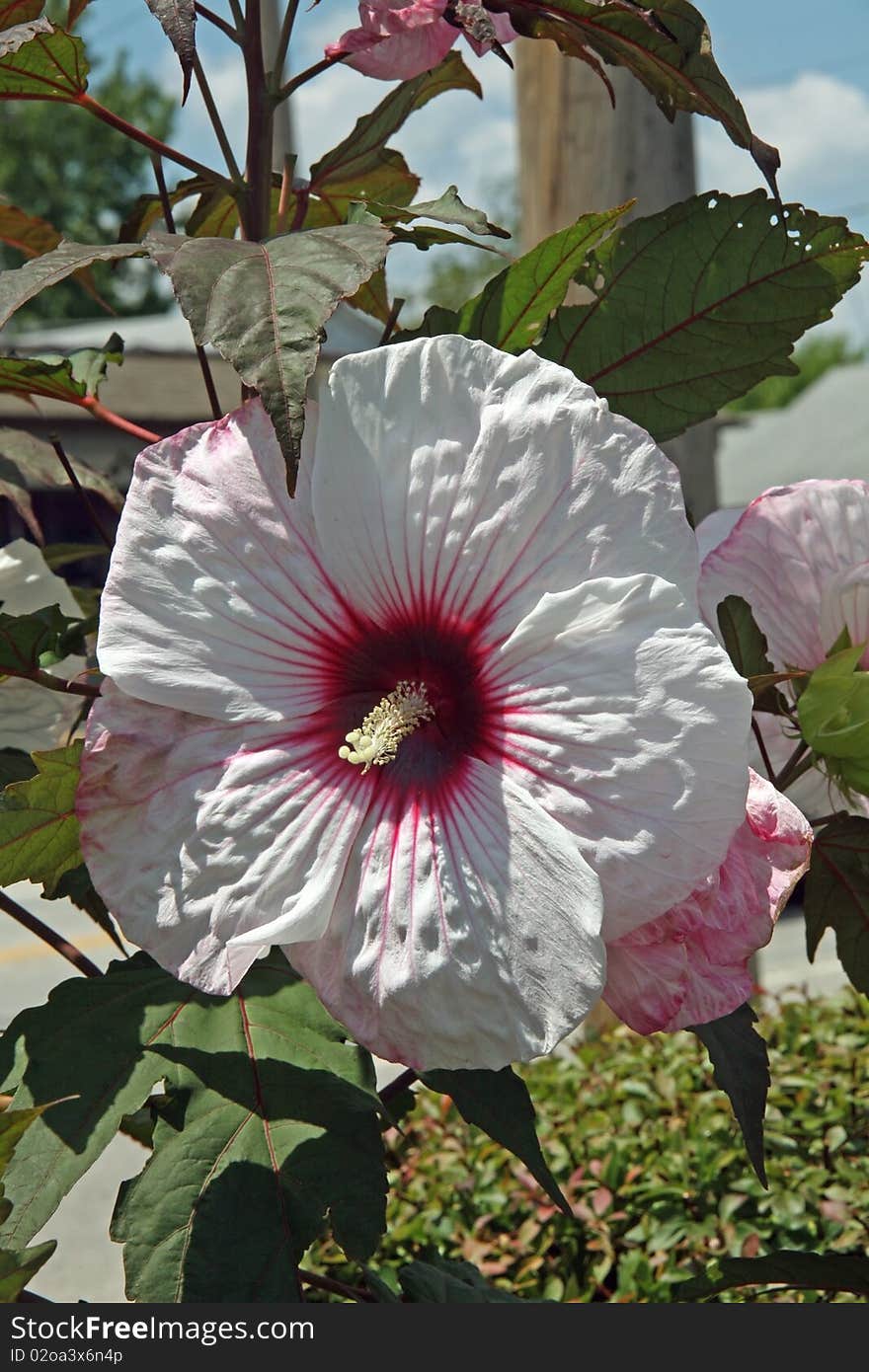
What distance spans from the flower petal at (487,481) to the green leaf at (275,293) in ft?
0.09

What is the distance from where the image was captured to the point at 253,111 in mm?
862

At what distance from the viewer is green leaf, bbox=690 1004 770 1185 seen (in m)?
0.78

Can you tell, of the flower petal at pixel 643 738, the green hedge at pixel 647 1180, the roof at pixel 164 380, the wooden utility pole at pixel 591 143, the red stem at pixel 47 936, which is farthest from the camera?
the roof at pixel 164 380

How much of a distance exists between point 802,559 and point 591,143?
231 cm

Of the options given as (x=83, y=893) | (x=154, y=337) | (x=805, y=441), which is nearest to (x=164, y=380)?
(x=154, y=337)

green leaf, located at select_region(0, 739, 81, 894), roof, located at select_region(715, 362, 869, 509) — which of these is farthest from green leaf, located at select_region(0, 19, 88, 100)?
roof, located at select_region(715, 362, 869, 509)

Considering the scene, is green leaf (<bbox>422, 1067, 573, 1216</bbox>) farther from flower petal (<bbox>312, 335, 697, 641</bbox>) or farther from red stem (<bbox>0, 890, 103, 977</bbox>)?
red stem (<bbox>0, 890, 103, 977</bbox>)

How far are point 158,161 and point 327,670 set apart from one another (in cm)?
45

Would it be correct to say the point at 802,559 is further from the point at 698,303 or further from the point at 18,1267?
the point at 18,1267

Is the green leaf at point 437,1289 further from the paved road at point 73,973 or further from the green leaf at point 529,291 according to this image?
the paved road at point 73,973

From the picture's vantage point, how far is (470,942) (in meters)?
0.59

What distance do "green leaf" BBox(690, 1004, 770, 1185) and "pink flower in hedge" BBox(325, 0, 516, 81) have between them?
55 centimetres

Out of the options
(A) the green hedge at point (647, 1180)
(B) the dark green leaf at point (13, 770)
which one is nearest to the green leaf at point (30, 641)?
(B) the dark green leaf at point (13, 770)

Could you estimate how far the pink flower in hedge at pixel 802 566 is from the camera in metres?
0.78
